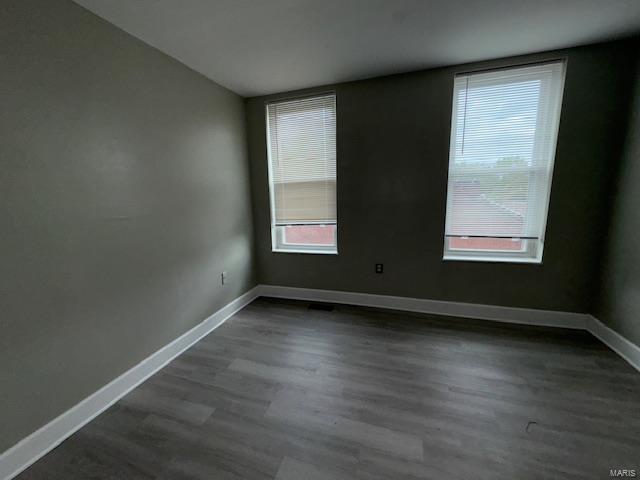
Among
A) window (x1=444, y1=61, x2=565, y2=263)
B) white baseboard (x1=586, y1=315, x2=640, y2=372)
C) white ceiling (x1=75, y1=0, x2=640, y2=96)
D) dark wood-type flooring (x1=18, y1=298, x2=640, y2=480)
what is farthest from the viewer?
window (x1=444, y1=61, x2=565, y2=263)

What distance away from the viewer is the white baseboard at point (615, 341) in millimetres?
1812

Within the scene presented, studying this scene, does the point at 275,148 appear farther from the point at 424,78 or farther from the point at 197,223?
the point at 424,78

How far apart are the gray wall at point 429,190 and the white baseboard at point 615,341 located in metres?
0.17

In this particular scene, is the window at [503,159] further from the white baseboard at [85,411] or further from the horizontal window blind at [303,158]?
the white baseboard at [85,411]

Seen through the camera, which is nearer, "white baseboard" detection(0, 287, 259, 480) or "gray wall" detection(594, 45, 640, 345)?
"white baseboard" detection(0, 287, 259, 480)

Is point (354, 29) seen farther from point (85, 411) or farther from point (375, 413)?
point (85, 411)

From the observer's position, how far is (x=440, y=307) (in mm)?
2668

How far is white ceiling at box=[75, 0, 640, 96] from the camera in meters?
1.51

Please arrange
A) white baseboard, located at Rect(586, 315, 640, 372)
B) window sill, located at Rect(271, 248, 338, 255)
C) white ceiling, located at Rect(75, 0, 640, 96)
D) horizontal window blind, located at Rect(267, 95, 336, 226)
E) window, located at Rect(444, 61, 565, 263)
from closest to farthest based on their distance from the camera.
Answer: white ceiling, located at Rect(75, 0, 640, 96) → white baseboard, located at Rect(586, 315, 640, 372) → window, located at Rect(444, 61, 565, 263) → horizontal window blind, located at Rect(267, 95, 336, 226) → window sill, located at Rect(271, 248, 338, 255)

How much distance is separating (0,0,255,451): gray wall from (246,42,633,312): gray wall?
3.71ft

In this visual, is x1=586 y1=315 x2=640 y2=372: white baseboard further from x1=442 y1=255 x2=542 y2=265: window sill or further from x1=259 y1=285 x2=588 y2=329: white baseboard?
x1=442 y1=255 x2=542 y2=265: window sill

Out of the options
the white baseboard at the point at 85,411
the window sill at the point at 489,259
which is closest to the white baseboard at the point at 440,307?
the window sill at the point at 489,259

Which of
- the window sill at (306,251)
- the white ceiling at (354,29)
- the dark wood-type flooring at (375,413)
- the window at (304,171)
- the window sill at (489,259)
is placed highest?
the white ceiling at (354,29)

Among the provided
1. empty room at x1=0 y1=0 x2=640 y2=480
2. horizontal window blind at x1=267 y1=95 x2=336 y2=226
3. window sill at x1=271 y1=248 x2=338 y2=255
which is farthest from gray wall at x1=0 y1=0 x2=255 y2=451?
window sill at x1=271 y1=248 x2=338 y2=255
